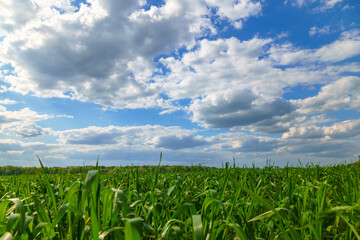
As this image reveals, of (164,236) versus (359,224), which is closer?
(164,236)

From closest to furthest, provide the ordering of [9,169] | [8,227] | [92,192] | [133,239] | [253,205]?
[133,239] < [8,227] < [92,192] < [253,205] < [9,169]

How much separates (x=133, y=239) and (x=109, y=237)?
58cm

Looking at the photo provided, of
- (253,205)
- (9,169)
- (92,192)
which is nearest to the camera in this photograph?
(92,192)

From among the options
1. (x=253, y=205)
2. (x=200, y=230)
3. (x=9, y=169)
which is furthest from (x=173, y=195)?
(x=9, y=169)

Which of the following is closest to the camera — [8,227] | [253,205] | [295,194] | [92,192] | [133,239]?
[133,239]

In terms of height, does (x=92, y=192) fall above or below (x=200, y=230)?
above

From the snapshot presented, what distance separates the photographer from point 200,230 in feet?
4.15

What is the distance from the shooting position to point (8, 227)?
53.8 inches

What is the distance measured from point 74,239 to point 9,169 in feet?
56.3

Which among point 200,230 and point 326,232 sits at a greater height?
point 200,230

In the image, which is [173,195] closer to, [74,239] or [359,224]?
[74,239]

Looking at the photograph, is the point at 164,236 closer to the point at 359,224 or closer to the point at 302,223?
the point at 302,223

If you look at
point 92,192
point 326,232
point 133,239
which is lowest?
point 326,232

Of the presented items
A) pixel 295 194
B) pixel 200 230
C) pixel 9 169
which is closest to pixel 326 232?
pixel 295 194
